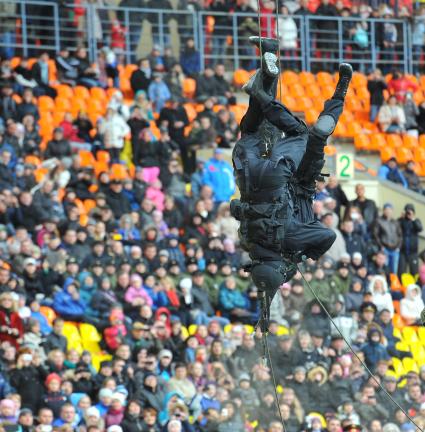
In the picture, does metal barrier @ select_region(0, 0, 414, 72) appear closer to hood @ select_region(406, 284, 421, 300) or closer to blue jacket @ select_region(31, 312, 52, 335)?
hood @ select_region(406, 284, 421, 300)

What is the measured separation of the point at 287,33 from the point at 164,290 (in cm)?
825

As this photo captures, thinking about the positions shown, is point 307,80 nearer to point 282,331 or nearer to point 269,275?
point 282,331

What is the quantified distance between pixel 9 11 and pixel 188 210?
574 cm

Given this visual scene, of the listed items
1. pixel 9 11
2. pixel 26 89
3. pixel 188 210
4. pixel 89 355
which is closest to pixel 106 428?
pixel 89 355

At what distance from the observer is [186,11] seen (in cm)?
2862

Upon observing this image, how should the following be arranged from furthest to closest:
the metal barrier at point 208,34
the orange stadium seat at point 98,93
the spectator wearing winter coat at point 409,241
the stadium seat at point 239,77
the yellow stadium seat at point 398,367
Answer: the stadium seat at point 239,77
the metal barrier at point 208,34
the orange stadium seat at point 98,93
the spectator wearing winter coat at point 409,241
the yellow stadium seat at point 398,367

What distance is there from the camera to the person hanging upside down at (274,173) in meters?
12.3

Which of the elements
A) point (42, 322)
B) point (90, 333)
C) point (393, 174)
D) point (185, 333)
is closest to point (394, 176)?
point (393, 174)

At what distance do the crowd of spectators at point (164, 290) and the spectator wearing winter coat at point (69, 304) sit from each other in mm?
20

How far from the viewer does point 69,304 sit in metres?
21.0

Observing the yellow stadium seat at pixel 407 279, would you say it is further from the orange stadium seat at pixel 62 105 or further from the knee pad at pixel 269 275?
the knee pad at pixel 269 275

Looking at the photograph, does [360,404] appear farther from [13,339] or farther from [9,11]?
[9,11]

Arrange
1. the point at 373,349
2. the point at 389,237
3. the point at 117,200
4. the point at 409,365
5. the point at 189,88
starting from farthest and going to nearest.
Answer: the point at 189,88 < the point at 389,237 < the point at 117,200 < the point at 409,365 < the point at 373,349

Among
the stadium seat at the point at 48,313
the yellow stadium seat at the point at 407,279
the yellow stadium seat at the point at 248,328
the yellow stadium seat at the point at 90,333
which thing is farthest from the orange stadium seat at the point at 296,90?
the stadium seat at the point at 48,313
